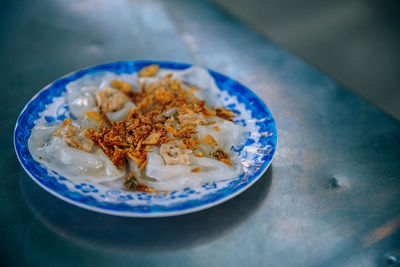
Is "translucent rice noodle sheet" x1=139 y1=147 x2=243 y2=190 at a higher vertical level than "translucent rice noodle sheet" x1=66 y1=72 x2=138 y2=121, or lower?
lower

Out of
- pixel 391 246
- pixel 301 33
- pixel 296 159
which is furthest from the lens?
pixel 301 33

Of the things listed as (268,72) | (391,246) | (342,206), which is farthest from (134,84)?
(391,246)

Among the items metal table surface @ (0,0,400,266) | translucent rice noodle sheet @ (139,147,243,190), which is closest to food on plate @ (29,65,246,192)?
translucent rice noodle sheet @ (139,147,243,190)

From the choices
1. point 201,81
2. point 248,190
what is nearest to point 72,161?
point 248,190

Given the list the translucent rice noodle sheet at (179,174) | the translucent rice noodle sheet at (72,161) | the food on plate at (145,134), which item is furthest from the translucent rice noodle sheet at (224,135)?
the translucent rice noodle sheet at (72,161)

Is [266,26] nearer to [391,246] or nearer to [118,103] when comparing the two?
[118,103]

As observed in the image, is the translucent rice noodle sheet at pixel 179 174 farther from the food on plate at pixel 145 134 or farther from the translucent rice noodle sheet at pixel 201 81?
the translucent rice noodle sheet at pixel 201 81

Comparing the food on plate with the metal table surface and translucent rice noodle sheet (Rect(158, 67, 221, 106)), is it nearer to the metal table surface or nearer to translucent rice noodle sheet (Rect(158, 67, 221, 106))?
translucent rice noodle sheet (Rect(158, 67, 221, 106))
